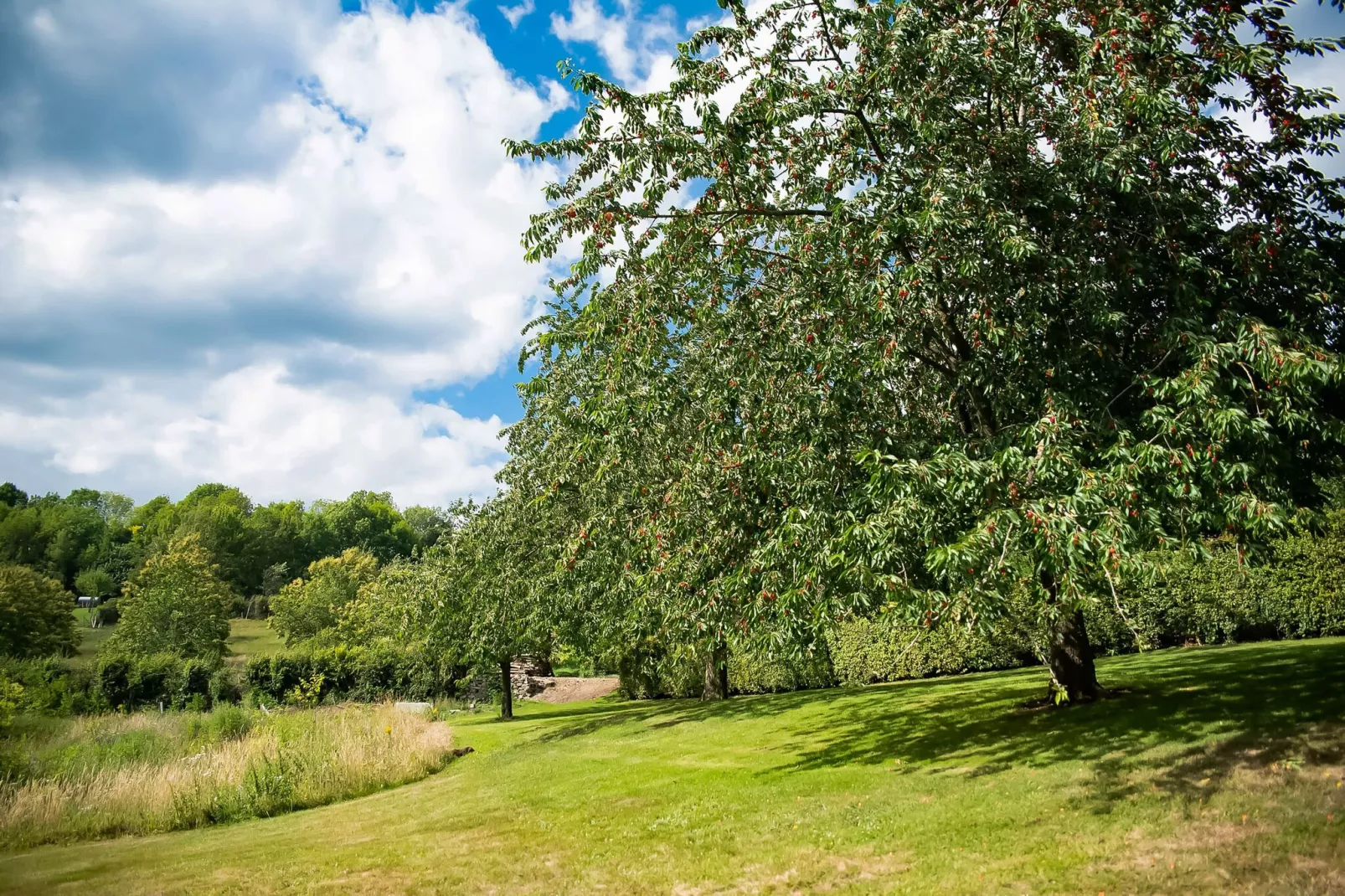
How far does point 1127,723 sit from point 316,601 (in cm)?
5237

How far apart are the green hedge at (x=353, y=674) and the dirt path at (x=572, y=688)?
3396 millimetres

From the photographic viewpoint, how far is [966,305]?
8.66 m

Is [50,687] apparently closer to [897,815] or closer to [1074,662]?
[897,815]

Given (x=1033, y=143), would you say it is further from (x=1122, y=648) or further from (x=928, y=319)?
(x=1122, y=648)

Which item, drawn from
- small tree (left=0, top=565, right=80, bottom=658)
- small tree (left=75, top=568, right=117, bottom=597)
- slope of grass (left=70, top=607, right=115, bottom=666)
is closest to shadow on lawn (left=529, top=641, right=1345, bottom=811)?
small tree (left=0, top=565, right=80, bottom=658)

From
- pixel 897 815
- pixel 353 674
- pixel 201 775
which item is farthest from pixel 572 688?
pixel 897 815

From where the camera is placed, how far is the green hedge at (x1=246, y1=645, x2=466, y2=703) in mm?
31641

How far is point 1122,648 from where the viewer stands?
1705 cm

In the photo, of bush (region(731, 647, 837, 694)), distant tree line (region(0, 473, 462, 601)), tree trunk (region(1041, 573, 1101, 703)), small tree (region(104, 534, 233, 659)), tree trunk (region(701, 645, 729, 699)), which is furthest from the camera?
distant tree line (region(0, 473, 462, 601))

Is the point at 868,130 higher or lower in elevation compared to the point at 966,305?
higher

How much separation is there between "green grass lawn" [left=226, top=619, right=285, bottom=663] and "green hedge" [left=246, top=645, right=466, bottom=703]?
20.5 meters

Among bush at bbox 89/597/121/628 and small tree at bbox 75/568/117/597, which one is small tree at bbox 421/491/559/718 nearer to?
bush at bbox 89/597/121/628

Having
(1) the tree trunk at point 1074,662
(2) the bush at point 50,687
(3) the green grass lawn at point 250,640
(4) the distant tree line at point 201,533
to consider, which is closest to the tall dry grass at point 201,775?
(2) the bush at point 50,687

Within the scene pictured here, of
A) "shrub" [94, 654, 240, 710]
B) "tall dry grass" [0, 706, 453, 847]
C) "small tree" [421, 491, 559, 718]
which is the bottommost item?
"tall dry grass" [0, 706, 453, 847]
